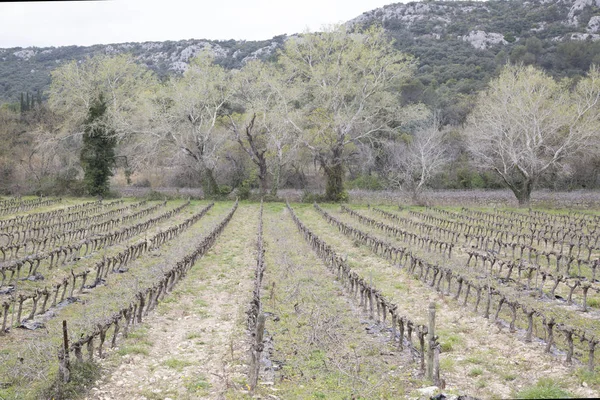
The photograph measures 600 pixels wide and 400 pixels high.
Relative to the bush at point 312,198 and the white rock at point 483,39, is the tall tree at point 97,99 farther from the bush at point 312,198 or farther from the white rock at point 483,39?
the white rock at point 483,39

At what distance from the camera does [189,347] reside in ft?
27.3

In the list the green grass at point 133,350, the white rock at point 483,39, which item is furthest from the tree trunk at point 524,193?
the white rock at point 483,39

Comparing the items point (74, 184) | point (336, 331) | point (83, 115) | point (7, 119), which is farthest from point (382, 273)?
point (7, 119)

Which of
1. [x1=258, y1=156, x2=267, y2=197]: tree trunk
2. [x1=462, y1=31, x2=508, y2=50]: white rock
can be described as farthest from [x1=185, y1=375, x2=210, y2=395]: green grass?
[x1=462, y1=31, x2=508, y2=50]: white rock

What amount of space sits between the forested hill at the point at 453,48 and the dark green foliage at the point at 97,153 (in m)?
13.5

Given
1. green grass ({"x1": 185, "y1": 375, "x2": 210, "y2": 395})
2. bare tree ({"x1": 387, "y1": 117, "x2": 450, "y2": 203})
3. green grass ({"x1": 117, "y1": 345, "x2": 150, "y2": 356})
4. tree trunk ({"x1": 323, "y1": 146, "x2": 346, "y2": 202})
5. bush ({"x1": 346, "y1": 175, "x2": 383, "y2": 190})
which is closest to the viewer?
green grass ({"x1": 185, "y1": 375, "x2": 210, "y2": 395})

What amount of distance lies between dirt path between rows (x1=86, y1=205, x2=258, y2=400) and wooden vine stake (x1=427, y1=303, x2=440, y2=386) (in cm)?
276

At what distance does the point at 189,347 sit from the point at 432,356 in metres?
4.13

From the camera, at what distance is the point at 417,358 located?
7891 mm

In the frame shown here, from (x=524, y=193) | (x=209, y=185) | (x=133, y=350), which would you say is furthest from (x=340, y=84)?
(x=133, y=350)

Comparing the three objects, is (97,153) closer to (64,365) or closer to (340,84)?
(340,84)

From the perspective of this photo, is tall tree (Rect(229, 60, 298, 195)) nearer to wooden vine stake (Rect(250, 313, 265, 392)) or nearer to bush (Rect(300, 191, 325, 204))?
bush (Rect(300, 191, 325, 204))

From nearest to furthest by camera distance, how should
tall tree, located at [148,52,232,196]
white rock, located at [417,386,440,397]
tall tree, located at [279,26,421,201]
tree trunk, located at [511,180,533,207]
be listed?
1. white rock, located at [417,386,440,397]
2. tree trunk, located at [511,180,533,207]
3. tall tree, located at [279,26,421,201]
4. tall tree, located at [148,52,232,196]

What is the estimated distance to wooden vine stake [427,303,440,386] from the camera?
6750 millimetres
